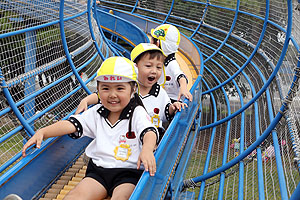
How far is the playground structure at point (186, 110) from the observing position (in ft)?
9.29

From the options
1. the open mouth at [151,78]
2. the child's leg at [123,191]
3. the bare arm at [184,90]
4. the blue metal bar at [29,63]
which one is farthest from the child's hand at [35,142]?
the bare arm at [184,90]

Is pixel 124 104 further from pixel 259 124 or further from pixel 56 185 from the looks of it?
pixel 259 124

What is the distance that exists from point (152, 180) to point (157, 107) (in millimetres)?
1279

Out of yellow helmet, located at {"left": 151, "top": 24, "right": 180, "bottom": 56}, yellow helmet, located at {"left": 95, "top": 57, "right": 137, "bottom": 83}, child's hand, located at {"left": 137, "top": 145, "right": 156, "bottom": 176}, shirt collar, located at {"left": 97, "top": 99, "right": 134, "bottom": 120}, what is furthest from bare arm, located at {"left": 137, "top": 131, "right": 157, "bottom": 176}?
yellow helmet, located at {"left": 151, "top": 24, "right": 180, "bottom": 56}

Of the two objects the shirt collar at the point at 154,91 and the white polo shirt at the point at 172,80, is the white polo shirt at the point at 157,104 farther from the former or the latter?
the white polo shirt at the point at 172,80

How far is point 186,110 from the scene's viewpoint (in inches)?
143

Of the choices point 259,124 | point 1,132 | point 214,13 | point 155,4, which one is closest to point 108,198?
point 1,132

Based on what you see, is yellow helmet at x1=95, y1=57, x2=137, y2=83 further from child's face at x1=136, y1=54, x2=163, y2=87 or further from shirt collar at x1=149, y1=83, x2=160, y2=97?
shirt collar at x1=149, y1=83, x2=160, y2=97

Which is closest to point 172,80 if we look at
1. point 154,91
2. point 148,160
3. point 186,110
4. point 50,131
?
point 186,110

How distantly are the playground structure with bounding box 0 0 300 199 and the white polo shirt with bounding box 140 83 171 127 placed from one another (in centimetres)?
23

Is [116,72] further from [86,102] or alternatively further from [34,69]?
[34,69]

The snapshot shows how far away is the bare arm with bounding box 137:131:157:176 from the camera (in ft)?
7.17

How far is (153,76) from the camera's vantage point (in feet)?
10.7

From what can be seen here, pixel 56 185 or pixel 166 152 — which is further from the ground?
pixel 166 152
